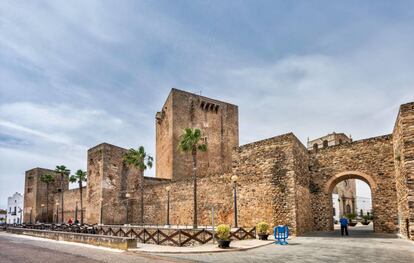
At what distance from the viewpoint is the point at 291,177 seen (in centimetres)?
1945

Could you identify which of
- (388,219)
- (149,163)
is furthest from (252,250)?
(149,163)

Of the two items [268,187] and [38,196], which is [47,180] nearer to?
[38,196]

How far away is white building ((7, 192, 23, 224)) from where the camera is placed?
68438 mm

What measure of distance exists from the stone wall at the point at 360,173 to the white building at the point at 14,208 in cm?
6451

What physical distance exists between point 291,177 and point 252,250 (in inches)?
282

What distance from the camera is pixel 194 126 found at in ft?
141

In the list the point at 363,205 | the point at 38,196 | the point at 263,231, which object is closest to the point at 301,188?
the point at 263,231

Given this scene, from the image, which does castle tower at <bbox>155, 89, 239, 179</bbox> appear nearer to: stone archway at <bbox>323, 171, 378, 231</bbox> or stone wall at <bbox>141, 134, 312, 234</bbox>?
stone wall at <bbox>141, 134, 312, 234</bbox>

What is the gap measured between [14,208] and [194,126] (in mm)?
50981

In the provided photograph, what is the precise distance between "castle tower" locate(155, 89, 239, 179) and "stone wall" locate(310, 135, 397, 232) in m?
19.7

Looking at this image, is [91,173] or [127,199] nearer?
[127,199]

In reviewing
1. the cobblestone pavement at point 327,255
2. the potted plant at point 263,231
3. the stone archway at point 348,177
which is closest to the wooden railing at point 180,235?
the potted plant at point 263,231

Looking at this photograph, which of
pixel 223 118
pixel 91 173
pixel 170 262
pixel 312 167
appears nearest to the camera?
pixel 170 262

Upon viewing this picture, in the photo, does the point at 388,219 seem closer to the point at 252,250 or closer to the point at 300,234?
the point at 300,234
